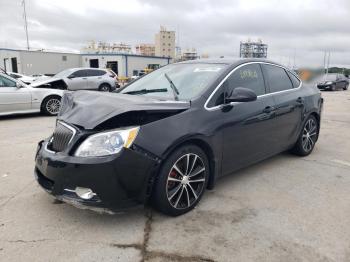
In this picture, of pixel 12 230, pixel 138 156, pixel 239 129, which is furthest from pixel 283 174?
pixel 12 230

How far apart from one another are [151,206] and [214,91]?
139cm

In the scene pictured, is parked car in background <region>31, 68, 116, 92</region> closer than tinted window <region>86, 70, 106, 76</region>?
Yes

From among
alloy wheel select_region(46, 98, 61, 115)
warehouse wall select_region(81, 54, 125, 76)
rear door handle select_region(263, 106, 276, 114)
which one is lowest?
alloy wheel select_region(46, 98, 61, 115)

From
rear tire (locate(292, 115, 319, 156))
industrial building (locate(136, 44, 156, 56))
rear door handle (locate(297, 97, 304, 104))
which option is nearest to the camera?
rear door handle (locate(297, 97, 304, 104))

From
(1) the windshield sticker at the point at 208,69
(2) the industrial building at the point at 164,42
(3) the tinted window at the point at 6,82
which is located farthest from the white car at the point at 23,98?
(2) the industrial building at the point at 164,42

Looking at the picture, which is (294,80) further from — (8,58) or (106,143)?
(8,58)

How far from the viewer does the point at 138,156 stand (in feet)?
9.46

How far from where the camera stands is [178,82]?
4000 mm

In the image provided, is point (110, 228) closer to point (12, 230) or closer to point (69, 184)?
point (69, 184)

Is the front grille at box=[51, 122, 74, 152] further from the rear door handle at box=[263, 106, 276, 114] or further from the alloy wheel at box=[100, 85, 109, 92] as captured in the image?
the alloy wheel at box=[100, 85, 109, 92]

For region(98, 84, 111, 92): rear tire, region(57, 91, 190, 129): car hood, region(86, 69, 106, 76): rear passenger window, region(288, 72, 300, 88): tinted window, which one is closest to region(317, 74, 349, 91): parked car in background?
region(98, 84, 111, 92): rear tire

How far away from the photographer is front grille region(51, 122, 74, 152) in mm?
3050

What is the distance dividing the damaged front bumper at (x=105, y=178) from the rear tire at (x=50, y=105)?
7.71 metres

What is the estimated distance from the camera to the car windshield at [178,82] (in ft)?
12.2
